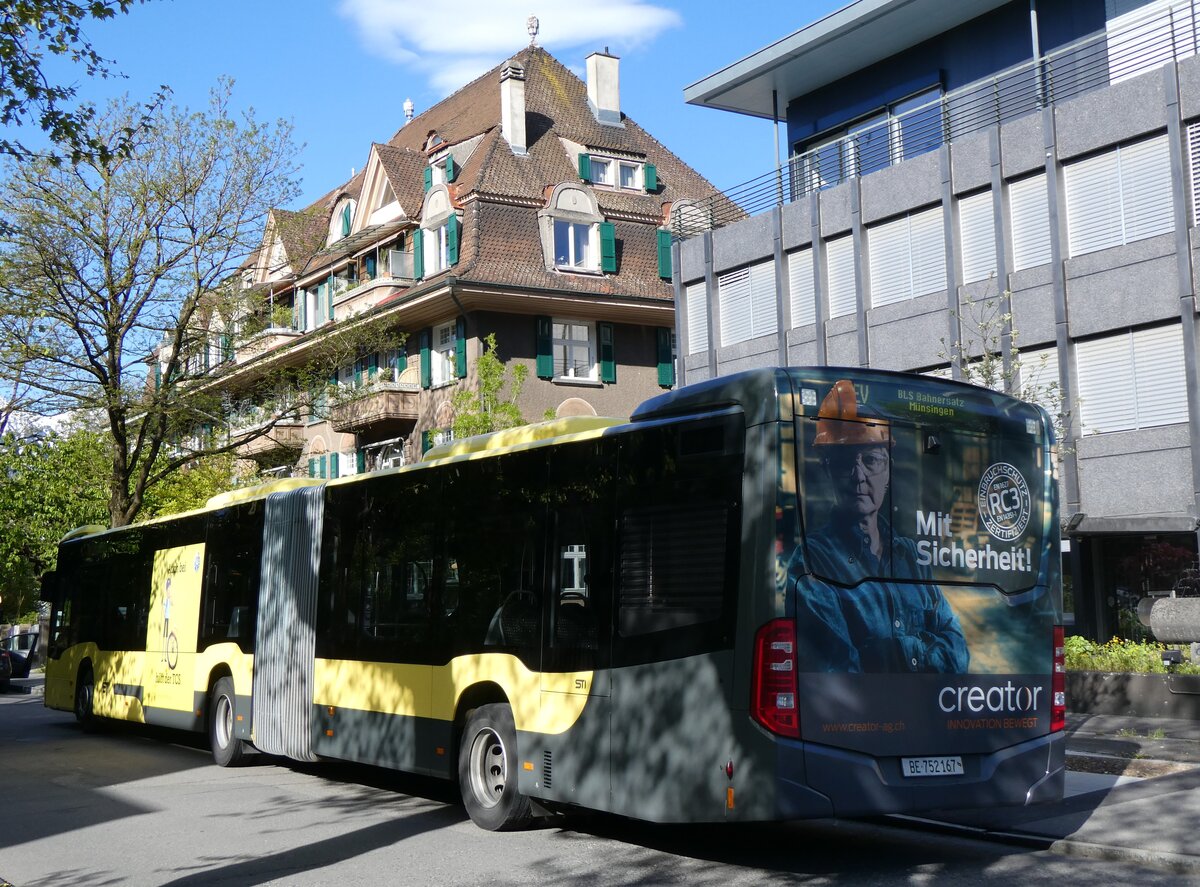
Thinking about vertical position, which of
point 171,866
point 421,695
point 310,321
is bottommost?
point 171,866

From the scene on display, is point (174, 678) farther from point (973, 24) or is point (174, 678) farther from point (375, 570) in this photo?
point (973, 24)

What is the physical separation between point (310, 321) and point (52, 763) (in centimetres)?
3321

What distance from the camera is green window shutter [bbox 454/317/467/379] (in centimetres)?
3928

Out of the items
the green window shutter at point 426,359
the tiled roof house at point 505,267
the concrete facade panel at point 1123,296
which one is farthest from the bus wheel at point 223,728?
the green window shutter at point 426,359

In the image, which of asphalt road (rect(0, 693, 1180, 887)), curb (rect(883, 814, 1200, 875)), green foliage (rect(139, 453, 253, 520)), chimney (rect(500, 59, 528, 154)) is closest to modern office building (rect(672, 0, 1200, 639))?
curb (rect(883, 814, 1200, 875))

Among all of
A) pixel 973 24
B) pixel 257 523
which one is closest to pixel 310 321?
pixel 973 24

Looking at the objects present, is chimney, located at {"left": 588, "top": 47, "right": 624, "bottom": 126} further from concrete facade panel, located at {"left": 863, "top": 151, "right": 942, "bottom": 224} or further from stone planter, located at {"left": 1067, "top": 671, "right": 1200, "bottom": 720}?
stone planter, located at {"left": 1067, "top": 671, "right": 1200, "bottom": 720}

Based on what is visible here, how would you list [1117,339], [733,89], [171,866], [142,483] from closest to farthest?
[171,866]
[1117,339]
[142,483]
[733,89]

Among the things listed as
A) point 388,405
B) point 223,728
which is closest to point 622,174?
point 388,405

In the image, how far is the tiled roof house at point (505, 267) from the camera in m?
39.8

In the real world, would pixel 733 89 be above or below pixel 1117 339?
above

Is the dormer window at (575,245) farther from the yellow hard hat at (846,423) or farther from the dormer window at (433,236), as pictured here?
the yellow hard hat at (846,423)

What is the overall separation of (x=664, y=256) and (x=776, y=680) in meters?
35.4

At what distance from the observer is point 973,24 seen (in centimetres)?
2831
